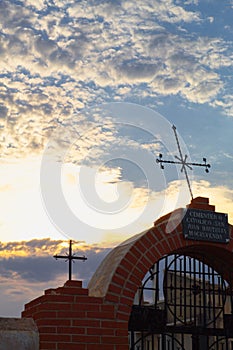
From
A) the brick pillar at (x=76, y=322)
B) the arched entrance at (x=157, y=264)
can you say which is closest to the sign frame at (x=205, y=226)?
the arched entrance at (x=157, y=264)

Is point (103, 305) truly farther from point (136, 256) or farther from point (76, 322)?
point (136, 256)

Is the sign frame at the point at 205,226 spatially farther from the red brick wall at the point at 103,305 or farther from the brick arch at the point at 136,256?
the red brick wall at the point at 103,305

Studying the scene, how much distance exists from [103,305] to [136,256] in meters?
0.81

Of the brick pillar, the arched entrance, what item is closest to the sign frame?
the arched entrance

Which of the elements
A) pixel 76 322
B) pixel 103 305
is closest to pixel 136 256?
pixel 103 305

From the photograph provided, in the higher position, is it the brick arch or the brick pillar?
the brick arch

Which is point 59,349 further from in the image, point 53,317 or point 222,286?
point 222,286

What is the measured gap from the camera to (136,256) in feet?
25.4

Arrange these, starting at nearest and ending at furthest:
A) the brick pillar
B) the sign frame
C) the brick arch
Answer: the brick pillar → the brick arch → the sign frame

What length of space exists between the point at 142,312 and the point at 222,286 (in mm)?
1584

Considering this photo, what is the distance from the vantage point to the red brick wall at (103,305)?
713 centimetres

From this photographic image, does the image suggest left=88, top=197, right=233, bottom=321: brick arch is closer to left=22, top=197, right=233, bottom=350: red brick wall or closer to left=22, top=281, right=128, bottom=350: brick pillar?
left=22, top=197, right=233, bottom=350: red brick wall

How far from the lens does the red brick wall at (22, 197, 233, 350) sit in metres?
7.13

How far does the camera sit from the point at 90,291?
8.20 metres
